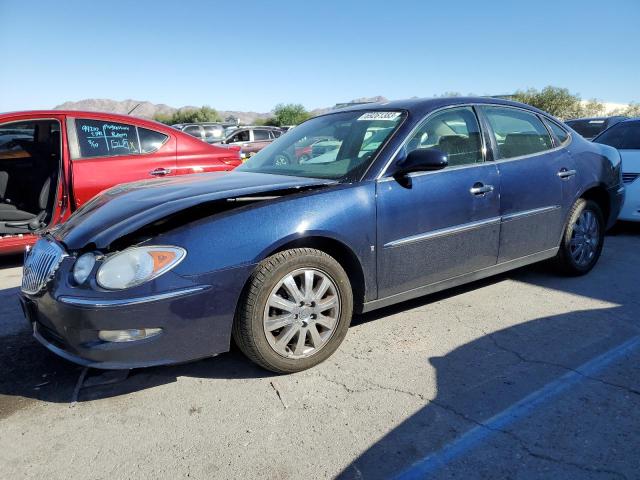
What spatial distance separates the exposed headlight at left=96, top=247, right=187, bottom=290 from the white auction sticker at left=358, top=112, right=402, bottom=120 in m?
1.82

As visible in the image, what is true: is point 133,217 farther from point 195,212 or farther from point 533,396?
point 533,396

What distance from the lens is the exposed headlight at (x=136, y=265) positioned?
8.21ft

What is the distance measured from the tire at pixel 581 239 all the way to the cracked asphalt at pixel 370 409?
89 cm

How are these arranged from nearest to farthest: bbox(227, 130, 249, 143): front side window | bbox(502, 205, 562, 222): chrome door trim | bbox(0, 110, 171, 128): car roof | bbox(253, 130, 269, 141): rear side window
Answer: bbox(502, 205, 562, 222): chrome door trim, bbox(0, 110, 171, 128): car roof, bbox(227, 130, 249, 143): front side window, bbox(253, 130, 269, 141): rear side window

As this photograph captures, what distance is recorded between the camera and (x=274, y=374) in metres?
2.98

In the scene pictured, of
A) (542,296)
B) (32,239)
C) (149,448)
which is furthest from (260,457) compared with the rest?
(32,239)

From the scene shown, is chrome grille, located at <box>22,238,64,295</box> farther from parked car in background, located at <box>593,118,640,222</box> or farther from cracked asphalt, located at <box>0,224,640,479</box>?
parked car in background, located at <box>593,118,640,222</box>

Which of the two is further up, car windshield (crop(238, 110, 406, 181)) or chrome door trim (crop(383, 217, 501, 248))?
car windshield (crop(238, 110, 406, 181))

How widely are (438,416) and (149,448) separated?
1.37 meters

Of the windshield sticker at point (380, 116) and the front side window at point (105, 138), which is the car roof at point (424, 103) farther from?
the front side window at point (105, 138)

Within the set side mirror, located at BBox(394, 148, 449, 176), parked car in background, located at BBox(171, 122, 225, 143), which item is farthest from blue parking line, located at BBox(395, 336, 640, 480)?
parked car in background, located at BBox(171, 122, 225, 143)

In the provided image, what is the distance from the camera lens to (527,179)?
4.02 metres

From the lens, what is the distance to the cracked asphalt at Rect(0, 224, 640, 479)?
2.19m

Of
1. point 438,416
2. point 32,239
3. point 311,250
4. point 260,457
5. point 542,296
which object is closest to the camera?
point 260,457
